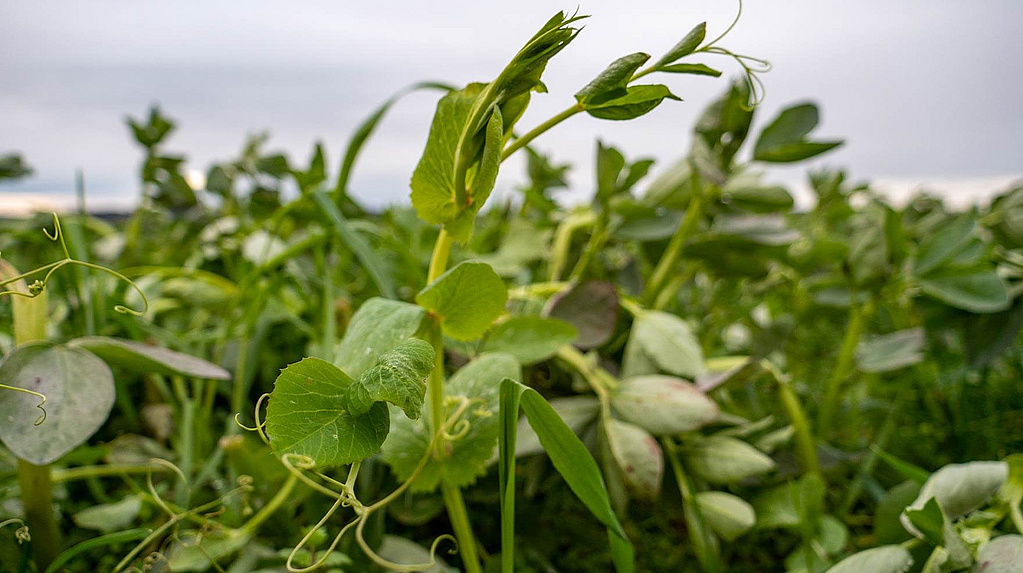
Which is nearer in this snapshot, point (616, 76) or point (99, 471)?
point (616, 76)

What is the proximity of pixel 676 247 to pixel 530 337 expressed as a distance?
0.70 feet

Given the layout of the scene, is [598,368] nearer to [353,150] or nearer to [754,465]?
[754,465]

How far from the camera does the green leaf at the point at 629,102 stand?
0.18 m

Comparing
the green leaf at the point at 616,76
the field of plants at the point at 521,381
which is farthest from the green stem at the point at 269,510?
the green leaf at the point at 616,76

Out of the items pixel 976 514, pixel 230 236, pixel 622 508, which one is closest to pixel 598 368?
pixel 622 508

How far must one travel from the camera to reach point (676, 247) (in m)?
0.47

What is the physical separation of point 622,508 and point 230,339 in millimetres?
291

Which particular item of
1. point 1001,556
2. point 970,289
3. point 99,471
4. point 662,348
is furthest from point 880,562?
point 99,471

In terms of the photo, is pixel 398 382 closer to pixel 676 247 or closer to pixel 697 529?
pixel 697 529

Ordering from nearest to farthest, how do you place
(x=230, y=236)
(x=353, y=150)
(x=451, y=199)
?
(x=451, y=199) < (x=353, y=150) < (x=230, y=236)

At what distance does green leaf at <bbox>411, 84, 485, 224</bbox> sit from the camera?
0.19m

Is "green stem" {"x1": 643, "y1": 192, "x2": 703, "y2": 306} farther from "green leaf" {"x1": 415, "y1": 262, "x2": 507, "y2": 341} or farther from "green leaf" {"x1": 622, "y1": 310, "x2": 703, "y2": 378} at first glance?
"green leaf" {"x1": 415, "y1": 262, "x2": 507, "y2": 341}

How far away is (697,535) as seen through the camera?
12.8 inches

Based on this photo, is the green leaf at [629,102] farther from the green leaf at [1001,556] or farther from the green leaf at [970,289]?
the green leaf at [970,289]
